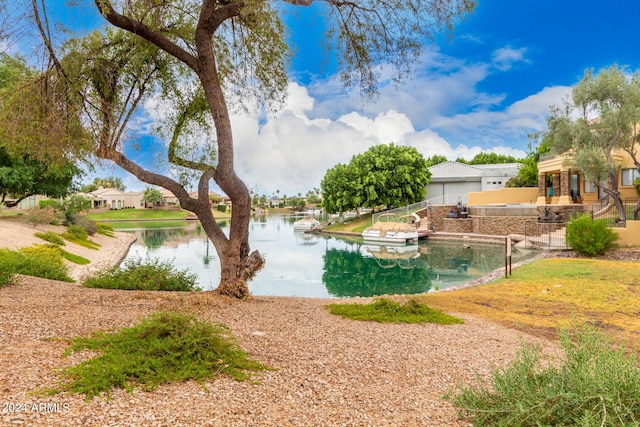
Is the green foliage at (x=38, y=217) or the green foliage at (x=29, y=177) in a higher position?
the green foliage at (x=29, y=177)

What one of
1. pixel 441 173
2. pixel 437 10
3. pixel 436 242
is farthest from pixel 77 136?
pixel 441 173

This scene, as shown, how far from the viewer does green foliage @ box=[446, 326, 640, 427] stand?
277 cm

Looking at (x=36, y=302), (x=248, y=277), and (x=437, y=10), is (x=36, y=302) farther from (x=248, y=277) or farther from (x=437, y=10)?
(x=437, y=10)

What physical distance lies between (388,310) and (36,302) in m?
5.59

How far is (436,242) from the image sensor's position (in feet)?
106

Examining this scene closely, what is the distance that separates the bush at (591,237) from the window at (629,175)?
1106cm

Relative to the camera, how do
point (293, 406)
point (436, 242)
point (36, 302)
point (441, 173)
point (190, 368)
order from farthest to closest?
1. point (441, 173)
2. point (436, 242)
3. point (36, 302)
4. point (190, 368)
5. point (293, 406)

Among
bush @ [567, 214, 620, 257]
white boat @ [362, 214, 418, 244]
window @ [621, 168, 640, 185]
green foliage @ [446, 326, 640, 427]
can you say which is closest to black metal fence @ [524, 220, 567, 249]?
bush @ [567, 214, 620, 257]

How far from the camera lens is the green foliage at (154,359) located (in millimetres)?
3434

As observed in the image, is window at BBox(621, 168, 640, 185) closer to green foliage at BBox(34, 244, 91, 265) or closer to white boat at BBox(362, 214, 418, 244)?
white boat at BBox(362, 214, 418, 244)

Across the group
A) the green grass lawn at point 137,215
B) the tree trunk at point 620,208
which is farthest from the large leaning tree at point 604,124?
the green grass lawn at point 137,215

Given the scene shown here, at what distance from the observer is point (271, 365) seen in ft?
14.0

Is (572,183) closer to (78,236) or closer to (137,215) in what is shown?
Result: (78,236)

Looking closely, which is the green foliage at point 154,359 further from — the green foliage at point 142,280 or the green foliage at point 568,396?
the green foliage at point 142,280
